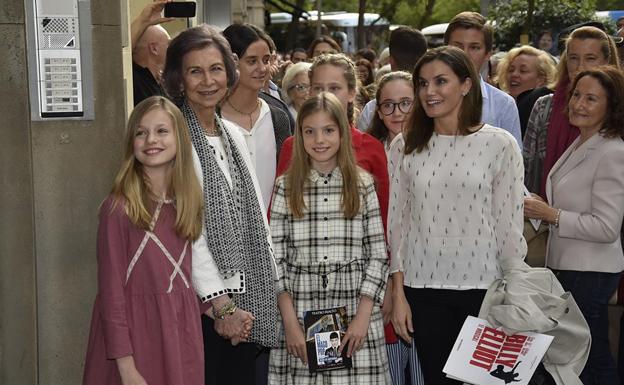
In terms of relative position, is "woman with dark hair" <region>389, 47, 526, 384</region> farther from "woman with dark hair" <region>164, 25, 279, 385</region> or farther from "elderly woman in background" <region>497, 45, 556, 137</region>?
"elderly woman in background" <region>497, 45, 556, 137</region>

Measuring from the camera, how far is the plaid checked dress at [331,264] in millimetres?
5172

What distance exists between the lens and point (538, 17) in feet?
63.2

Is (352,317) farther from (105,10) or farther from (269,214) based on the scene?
(105,10)

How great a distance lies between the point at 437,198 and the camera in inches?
202

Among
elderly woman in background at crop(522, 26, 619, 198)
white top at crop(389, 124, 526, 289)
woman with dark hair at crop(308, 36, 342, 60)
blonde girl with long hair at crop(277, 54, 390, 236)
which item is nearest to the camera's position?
white top at crop(389, 124, 526, 289)

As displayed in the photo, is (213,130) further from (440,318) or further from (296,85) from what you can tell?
(296,85)

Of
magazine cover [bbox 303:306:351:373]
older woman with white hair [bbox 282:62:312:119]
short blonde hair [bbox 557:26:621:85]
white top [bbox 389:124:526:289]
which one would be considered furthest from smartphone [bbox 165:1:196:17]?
short blonde hair [bbox 557:26:621:85]

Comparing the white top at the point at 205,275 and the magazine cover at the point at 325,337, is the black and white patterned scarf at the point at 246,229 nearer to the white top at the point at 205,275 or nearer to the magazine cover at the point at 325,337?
the white top at the point at 205,275

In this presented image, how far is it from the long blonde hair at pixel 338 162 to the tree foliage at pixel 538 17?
14327mm

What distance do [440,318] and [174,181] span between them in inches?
63.9

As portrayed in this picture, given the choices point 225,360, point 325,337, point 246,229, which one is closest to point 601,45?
point 325,337

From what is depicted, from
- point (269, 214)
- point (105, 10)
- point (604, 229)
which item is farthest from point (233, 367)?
point (604, 229)

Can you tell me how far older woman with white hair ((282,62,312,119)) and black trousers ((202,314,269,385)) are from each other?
3.33 meters

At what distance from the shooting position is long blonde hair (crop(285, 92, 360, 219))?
5180mm
